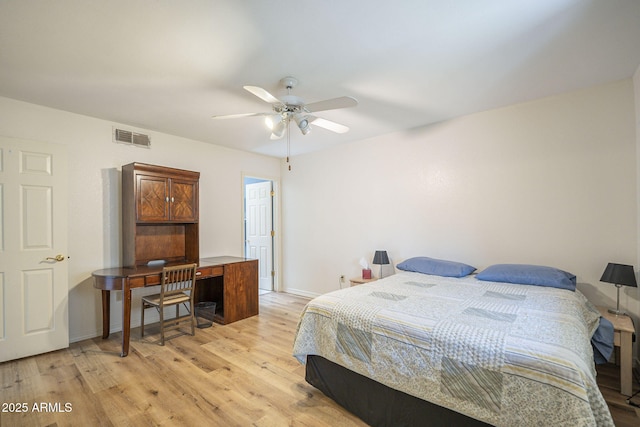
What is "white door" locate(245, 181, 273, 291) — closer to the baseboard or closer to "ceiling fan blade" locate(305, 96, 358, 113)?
the baseboard

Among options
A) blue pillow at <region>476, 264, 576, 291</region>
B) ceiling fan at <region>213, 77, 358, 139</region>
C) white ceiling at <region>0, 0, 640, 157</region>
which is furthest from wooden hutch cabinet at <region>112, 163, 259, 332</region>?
blue pillow at <region>476, 264, 576, 291</region>

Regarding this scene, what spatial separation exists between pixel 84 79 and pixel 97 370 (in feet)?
8.40

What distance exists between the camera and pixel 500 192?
10.7 feet

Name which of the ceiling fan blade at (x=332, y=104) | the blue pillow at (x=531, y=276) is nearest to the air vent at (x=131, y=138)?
the ceiling fan blade at (x=332, y=104)

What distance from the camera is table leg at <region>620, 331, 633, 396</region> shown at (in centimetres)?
213

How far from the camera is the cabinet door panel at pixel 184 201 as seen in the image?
12.1ft

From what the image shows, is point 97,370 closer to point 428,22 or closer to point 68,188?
point 68,188

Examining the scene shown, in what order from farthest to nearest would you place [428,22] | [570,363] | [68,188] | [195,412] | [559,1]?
[68,188]
[195,412]
[428,22]
[559,1]
[570,363]

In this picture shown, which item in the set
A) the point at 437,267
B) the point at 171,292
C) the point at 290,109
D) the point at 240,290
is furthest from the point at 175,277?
the point at 437,267

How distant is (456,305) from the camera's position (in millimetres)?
2062

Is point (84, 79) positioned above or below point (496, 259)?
above

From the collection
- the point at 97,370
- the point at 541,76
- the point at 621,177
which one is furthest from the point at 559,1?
the point at 97,370

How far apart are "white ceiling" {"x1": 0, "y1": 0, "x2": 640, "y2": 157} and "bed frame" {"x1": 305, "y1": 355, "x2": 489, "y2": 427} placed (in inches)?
90.0

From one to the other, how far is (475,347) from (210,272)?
3.05 m
